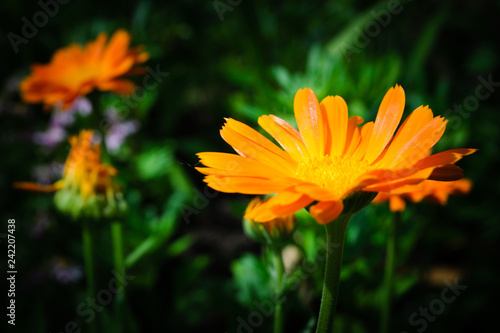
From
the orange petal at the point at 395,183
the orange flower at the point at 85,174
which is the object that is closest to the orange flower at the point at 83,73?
the orange flower at the point at 85,174

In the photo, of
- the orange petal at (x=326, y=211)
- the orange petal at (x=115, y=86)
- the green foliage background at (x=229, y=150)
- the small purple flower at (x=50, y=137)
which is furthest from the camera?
the small purple flower at (x=50, y=137)

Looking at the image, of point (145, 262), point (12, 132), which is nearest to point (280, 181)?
point (145, 262)

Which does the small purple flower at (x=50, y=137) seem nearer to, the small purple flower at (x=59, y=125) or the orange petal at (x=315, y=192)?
the small purple flower at (x=59, y=125)

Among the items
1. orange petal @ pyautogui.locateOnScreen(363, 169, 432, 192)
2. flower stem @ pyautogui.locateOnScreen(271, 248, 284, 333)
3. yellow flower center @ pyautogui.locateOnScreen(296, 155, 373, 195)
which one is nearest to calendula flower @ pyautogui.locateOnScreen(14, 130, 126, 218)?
flower stem @ pyautogui.locateOnScreen(271, 248, 284, 333)

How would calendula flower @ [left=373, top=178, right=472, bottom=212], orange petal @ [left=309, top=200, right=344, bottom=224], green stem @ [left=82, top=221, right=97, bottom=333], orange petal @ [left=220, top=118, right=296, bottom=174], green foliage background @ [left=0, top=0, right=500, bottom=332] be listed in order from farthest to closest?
green foliage background @ [left=0, top=0, right=500, bottom=332], green stem @ [left=82, top=221, right=97, bottom=333], calendula flower @ [left=373, top=178, right=472, bottom=212], orange petal @ [left=220, top=118, right=296, bottom=174], orange petal @ [left=309, top=200, right=344, bottom=224]

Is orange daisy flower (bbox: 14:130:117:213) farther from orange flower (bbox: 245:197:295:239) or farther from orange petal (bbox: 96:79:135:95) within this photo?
orange flower (bbox: 245:197:295:239)

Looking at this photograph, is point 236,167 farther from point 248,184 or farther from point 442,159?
point 442,159

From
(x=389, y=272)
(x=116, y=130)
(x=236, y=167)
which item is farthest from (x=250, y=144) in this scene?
(x=116, y=130)
